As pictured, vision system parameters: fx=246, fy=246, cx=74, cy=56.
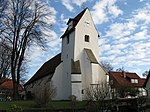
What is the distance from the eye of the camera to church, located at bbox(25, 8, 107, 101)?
131 ft

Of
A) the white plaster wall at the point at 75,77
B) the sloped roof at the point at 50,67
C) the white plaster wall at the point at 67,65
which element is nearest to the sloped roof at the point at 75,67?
the white plaster wall at the point at 75,77

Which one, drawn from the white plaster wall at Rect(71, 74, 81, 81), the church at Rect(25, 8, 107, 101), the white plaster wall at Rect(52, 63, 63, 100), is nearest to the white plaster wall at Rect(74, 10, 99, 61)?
the church at Rect(25, 8, 107, 101)

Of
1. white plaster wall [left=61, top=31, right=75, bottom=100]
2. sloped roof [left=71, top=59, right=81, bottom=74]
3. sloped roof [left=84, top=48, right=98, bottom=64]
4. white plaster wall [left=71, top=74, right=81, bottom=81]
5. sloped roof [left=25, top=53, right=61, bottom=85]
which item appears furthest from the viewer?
sloped roof [left=25, top=53, right=61, bottom=85]

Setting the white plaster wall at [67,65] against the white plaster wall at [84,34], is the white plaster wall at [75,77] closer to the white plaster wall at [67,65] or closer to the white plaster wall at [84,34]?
the white plaster wall at [67,65]

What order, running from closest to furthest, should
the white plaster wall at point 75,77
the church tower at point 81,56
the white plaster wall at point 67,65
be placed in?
1. the white plaster wall at point 75,77
2. the church tower at point 81,56
3. the white plaster wall at point 67,65

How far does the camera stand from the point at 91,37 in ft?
143

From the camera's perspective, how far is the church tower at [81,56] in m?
39.7

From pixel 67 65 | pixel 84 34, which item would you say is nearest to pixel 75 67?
pixel 67 65

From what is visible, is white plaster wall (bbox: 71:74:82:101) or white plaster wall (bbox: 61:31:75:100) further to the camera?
white plaster wall (bbox: 61:31:75:100)

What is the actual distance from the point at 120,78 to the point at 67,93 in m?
19.5

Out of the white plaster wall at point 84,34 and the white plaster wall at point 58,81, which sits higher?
the white plaster wall at point 84,34

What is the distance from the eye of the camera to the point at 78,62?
41500mm

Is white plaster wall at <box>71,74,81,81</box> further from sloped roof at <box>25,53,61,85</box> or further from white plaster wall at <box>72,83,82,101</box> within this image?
sloped roof at <box>25,53,61,85</box>

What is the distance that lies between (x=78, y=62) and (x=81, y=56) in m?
1.25
